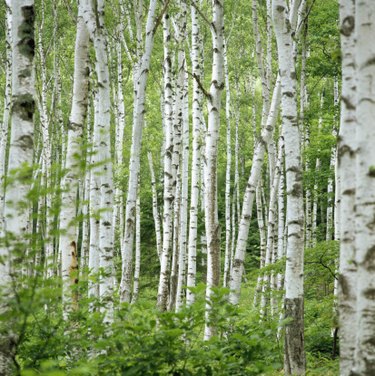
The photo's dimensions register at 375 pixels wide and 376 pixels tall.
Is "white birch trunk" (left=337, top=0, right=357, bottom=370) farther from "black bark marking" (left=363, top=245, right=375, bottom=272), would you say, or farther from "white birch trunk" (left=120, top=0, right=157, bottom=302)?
"white birch trunk" (left=120, top=0, right=157, bottom=302)

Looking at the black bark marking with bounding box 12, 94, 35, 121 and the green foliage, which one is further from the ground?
the black bark marking with bounding box 12, 94, 35, 121

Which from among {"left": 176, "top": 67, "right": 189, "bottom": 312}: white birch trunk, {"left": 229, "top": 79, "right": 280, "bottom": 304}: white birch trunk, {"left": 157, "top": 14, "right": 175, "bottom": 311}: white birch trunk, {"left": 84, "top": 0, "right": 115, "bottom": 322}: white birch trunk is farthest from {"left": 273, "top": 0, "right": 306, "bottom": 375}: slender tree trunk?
{"left": 176, "top": 67, "right": 189, "bottom": 312}: white birch trunk

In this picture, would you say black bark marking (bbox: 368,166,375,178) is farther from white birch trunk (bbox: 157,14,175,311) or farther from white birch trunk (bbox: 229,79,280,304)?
white birch trunk (bbox: 157,14,175,311)

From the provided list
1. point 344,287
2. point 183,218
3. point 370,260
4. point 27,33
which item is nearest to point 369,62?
point 370,260

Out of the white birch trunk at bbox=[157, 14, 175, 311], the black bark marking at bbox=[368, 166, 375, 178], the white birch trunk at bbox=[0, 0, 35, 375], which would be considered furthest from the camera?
the white birch trunk at bbox=[157, 14, 175, 311]

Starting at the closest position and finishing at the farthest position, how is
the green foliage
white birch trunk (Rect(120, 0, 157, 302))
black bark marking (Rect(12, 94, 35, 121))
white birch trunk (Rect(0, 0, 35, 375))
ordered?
the green foliage
white birch trunk (Rect(0, 0, 35, 375))
black bark marking (Rect(12, 94, 35, 121))
white birch trunk (Rect(120, 0, 157, 302))

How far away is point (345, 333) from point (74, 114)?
4307 mm

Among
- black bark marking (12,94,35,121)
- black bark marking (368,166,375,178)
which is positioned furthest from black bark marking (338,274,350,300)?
black bark marking (12,94,35,121)

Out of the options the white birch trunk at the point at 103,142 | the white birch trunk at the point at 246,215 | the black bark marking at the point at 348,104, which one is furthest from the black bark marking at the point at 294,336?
the black bark marking at the point at 348,104

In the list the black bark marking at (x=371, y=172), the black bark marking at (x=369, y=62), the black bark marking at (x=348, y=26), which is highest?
the black bark marking at (x=348, y=26)

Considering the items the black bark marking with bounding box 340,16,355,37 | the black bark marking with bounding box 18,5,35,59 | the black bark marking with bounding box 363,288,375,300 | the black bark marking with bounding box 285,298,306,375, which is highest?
the black bark marking with bounding box 18,5,35,59

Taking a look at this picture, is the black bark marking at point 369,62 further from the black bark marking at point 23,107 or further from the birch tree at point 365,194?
the black bark marking at point 23,107

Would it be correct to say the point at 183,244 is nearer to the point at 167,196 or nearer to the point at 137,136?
the point at 167,196

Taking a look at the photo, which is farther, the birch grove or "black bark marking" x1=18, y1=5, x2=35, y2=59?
"black bark marking" x1=18, y1=5, x2=35, y2=59
